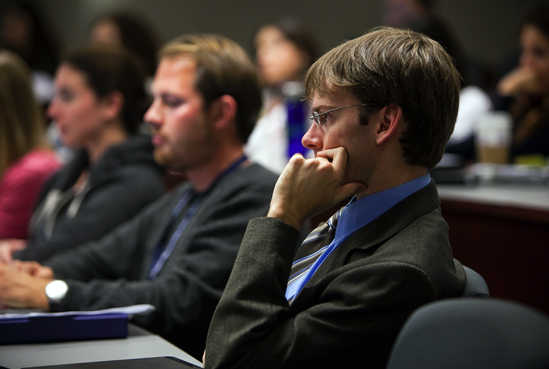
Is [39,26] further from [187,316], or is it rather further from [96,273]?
[187,316]

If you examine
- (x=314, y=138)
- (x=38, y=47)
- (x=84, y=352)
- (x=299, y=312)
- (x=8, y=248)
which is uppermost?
(x=314, y=138)

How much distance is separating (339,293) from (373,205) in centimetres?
18

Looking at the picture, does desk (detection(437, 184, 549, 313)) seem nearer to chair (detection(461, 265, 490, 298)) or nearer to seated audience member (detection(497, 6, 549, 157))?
chair (detection(461, 265, 490, 298))

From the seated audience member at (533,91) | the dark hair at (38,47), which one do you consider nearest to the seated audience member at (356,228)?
the seated audience member at (533,91)

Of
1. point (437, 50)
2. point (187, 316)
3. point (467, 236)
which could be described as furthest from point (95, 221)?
point (437, 50)

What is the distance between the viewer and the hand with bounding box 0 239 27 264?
225 centimetres

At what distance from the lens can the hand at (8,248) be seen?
7.37ft

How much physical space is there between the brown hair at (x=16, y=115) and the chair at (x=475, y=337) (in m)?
2.47

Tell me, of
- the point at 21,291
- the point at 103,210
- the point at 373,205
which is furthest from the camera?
the point at 103,210

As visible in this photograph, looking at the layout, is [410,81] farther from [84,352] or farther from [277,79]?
[277,79]

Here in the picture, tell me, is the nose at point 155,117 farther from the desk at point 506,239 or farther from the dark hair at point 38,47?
the dark hair at point 38,47

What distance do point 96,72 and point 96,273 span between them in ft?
3.26

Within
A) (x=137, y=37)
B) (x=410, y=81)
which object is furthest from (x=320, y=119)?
(x=137, y=37)

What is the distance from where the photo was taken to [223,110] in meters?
1.81
